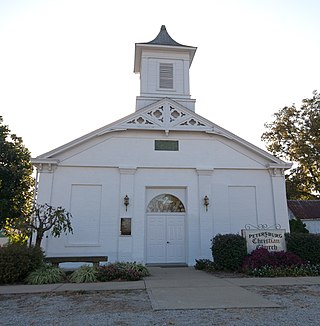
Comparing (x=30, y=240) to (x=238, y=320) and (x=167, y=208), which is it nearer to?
(x=167, y=208)

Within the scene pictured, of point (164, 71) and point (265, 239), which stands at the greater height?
point (164, 71)

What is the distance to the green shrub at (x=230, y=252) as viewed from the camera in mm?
11352

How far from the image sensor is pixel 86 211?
1361 centimetres

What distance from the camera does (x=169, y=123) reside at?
14852 mm

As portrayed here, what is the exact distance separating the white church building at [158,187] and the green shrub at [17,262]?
3.22m

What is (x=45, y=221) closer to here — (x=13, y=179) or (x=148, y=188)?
(x=148, y=188)

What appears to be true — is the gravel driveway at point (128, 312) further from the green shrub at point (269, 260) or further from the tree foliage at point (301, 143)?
the tree foliage at point (301, 143)

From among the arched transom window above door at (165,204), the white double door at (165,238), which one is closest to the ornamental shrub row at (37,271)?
the white double door at (165,238)

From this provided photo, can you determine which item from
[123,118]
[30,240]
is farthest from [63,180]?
[123,118]

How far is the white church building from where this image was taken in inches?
532

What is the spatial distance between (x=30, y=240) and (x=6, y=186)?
1026 centimetres

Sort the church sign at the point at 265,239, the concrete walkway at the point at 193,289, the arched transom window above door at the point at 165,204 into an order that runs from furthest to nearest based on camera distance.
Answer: the arched transom window above door at the point at 165,204 < the church sign at the point at 265,239 < the concrete walkway at the point at 193,289

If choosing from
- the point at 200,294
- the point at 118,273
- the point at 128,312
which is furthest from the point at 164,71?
the point at 128,312

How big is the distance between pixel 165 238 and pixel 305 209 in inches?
676
